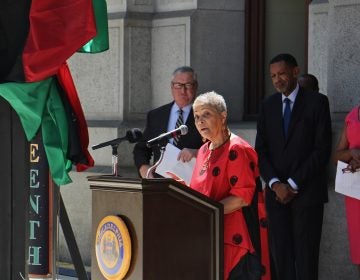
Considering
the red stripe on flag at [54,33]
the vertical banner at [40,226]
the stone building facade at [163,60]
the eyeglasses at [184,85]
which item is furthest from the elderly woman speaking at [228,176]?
the stone building facade at [163,60]

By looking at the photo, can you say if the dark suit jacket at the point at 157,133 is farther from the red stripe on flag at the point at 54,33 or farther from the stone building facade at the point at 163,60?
the red stripe on flag at the point at 54,33

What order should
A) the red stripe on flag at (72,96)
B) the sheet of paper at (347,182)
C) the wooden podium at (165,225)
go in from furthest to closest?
1. the sheet of paper at (347,182)
2. the red stripe on flag at (72,96)
3. the wooden podium at (165,225)

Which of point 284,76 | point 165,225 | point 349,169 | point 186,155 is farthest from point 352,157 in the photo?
point 165,225

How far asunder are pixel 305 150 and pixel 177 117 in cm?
114

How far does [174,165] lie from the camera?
8.61 meters

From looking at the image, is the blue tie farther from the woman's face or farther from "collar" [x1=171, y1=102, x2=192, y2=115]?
the woman's face

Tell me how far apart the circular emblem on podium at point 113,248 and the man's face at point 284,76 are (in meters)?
2.76

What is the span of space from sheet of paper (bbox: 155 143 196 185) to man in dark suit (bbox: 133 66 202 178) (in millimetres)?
197

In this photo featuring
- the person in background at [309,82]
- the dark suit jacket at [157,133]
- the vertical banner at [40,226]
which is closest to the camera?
the vertical banner at [40,226]

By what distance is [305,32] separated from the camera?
10.8 meters

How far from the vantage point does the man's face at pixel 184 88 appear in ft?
29.9

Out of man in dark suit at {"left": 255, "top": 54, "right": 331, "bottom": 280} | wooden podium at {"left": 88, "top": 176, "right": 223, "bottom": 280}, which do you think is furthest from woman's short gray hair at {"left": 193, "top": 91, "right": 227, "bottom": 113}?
man in dark suit at {"left": 255, "top": 54, "right": 331, "bottom": 280}

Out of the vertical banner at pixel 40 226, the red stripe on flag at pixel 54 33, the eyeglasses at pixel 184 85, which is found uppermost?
the red stripe on flag at pixel 54 33

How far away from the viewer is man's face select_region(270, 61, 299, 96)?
8.77 meters
